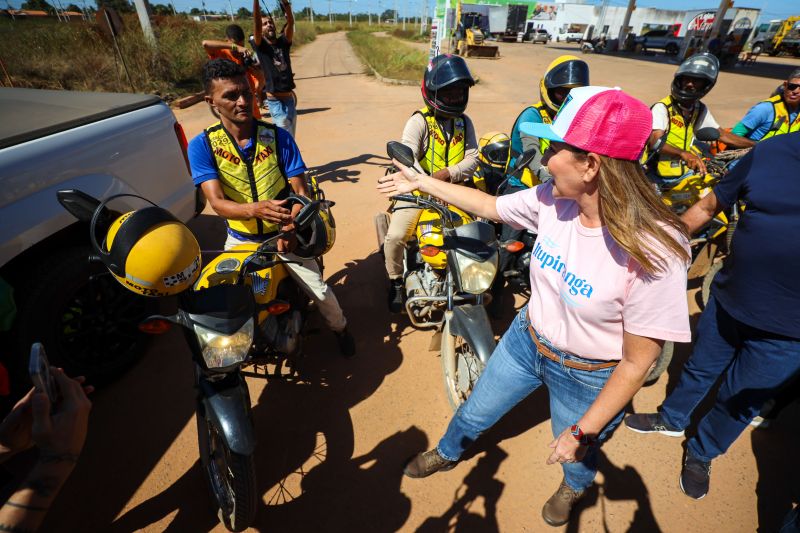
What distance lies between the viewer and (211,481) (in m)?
2.01

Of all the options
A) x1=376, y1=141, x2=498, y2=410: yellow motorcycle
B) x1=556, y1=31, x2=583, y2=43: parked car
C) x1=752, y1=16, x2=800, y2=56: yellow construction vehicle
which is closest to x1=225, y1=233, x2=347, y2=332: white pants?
x1=376, y1=141, x2=498, y2=410: yellow motorcycle

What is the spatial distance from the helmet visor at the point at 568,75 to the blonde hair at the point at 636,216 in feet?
7.54

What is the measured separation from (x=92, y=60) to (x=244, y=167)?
41.6ft

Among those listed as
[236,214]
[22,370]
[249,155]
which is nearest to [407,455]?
[236,214]

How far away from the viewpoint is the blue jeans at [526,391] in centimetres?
162

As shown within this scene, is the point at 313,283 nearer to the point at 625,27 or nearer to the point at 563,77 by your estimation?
the point at 563,77

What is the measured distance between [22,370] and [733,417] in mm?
4222

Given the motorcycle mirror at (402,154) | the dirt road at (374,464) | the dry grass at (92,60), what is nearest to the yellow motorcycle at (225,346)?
the dirt road at (374,464)

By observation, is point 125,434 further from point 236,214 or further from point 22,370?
point 236,214

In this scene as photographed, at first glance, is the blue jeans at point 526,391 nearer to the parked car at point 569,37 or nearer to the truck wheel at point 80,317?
the truck wheel at point 80,317

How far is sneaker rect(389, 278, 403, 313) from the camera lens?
3486 mm

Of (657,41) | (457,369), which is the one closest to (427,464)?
(457,369)

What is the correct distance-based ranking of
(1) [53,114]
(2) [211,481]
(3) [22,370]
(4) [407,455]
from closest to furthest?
1. (2) [211,481]
2. (3) [22,370]
3. (4) [407,455]
4. (1) [53,114]

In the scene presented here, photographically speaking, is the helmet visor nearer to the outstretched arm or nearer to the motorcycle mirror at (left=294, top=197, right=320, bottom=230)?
the outstretched arm
